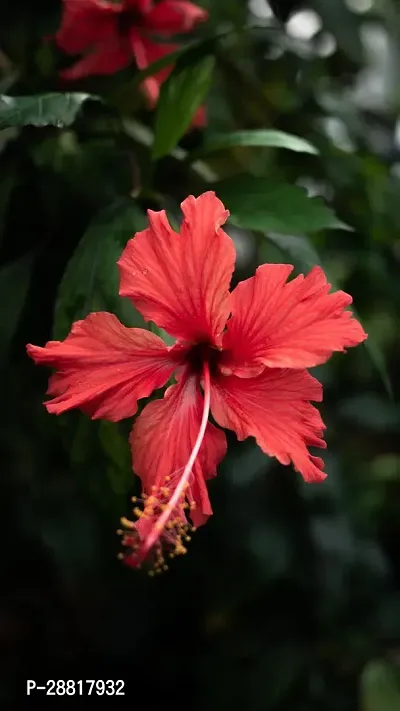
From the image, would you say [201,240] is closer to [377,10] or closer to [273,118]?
[273,118]

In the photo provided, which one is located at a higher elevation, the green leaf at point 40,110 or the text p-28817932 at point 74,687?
the green leaf at point 40,110

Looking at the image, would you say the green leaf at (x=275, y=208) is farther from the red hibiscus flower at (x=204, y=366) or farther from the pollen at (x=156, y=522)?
the pollen at (x=156, y=522)

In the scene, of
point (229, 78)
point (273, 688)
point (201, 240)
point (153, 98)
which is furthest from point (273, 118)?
point (273, 688)

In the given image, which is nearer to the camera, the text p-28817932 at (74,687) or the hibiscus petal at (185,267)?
the hibiscus petal at (185,267)

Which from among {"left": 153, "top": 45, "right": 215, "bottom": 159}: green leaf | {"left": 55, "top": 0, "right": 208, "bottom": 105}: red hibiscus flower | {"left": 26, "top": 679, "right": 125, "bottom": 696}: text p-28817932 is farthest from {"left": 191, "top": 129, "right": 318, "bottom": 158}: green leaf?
{"left": 26, "top": 679, "right": 125, "bottom": 696}: text p-28817932

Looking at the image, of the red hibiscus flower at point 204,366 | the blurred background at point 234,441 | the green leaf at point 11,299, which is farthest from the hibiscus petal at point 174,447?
the green leaf at point 11,299

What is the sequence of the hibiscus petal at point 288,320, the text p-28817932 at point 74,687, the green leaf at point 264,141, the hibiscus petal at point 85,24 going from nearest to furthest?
the hibiscus petal at point 288,320 < the green leaf at point 264,141 < the hibiscus petal at point 85,24 < the text p-28817932 at point 74,687

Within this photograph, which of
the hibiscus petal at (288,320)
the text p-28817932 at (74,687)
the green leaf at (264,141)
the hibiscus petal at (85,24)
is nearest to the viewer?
the hibiscus petal at (288,320)

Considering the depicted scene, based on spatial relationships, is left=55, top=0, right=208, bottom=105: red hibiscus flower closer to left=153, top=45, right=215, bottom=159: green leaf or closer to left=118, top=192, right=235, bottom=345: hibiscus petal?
left=153, top=45, right=215, bottom=159: green leaf
